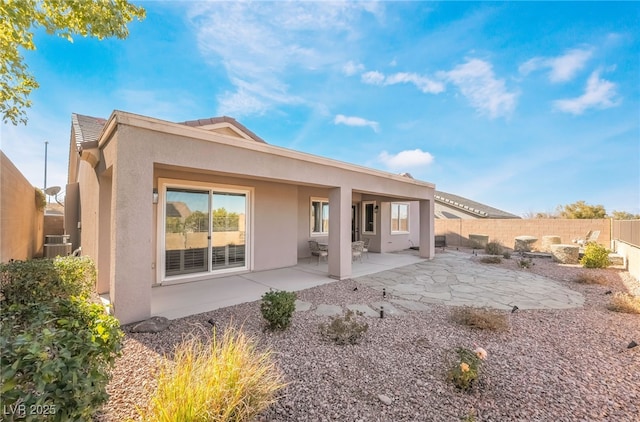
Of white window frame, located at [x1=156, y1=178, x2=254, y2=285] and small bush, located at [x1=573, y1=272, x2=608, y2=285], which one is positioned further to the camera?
small bush, located at [x1=573, y1=272, x2=608, y2=285]

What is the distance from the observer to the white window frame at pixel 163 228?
702cm

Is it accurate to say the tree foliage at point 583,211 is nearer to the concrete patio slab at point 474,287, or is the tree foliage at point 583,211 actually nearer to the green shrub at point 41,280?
the concrete patio slab at point 474,287

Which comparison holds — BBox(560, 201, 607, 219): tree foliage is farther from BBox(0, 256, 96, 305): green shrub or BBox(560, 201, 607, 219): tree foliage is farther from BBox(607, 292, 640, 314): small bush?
BBox(0, 256, 96, 305): green shrub

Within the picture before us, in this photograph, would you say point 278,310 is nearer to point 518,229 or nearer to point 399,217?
point 399,217

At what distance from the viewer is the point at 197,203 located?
7.65 meters

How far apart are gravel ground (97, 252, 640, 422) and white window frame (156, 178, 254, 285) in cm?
278

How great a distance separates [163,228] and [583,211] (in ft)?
97.9

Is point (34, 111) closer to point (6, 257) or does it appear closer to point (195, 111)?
point (6, 257)

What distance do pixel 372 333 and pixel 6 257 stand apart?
9.25m

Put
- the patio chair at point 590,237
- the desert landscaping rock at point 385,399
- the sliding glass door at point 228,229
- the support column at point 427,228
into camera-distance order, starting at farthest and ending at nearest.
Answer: the patio chair at point 590,237
the support column at point 427,228
the sliding glass door at point 228,229
the desert landscaping rock at point 385,399

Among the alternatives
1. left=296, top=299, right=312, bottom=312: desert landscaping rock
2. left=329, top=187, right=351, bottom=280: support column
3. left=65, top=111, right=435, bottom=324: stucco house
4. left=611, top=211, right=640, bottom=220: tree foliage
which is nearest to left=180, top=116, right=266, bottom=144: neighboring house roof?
left=65, top=111, right=435, bottom=324: stucco house

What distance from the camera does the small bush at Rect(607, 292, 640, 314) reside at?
5422mm

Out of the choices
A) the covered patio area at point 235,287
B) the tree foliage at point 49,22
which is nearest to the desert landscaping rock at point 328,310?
the covered patio area at point 235,287

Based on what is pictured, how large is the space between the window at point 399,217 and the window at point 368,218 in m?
1.24
